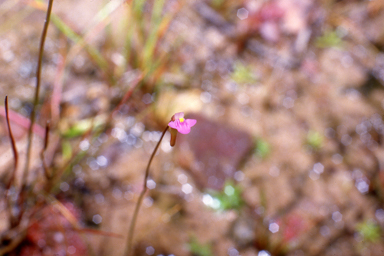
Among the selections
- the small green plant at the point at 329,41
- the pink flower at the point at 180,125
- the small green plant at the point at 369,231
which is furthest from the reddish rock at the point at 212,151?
the small green plant at the point at 329,41

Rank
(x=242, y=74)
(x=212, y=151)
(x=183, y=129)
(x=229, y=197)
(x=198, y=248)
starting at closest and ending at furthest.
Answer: (x=183, y=129)
(x=198, y=248)
(x=229, y=197)
(x=212, y=151)
(x=242, y=74)

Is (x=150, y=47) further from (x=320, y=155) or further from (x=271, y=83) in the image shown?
(x=320, y=155)

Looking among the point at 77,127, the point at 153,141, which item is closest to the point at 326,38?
the point at 153,141

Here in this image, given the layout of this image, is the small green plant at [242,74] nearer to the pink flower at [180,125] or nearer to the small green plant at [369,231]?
the small green plant at [369,231]

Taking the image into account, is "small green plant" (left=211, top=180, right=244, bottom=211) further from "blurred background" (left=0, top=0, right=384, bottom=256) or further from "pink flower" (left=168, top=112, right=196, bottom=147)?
"pink flower" (left=168, top=112, right=196, bottom=147)

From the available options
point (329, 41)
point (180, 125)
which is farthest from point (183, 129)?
point (329, 41)

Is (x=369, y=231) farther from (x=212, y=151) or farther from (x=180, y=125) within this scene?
(x=180, y=125)

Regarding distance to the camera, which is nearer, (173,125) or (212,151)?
(173,125)
